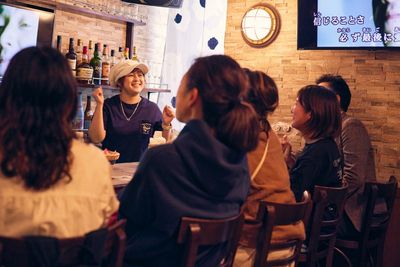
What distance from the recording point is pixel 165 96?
4.99m

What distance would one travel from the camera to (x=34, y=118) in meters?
1.38

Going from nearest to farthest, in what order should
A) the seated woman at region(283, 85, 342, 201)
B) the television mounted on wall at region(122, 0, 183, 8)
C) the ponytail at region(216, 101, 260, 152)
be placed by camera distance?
the ponytail at region(216, 101, 260, 152) < the seated woman at region(283, 85, 342, 201) < the television mounted on wall at region(122, 0, 183, 8)

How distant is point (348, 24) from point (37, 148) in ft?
10.2

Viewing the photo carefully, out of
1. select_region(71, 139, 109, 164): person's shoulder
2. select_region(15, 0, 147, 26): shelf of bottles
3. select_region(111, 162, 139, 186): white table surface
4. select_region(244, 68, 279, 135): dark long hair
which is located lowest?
select_region(111, 162, 139, 186): white table surface

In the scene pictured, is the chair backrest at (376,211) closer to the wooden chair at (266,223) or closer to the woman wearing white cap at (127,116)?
the wooden chair at (266,223)

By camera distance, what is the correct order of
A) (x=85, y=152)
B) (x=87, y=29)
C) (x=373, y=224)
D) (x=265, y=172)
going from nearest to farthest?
(x=85, y=152) < (x=265, y=172) < (x=373, y=224) < (x=87, y=29)

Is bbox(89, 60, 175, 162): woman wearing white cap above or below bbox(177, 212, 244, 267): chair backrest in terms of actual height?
above

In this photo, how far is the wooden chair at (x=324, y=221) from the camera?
2.45 m

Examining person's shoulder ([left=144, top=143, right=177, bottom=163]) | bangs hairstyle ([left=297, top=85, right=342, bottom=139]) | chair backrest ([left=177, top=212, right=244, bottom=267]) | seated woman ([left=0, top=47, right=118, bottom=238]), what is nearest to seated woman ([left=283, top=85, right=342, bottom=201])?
bangs hairstyle ([left=297, top=85, right=342, bottom=139])

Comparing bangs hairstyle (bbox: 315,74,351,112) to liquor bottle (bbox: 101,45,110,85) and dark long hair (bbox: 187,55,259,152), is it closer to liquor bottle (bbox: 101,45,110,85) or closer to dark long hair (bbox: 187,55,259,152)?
liquor bottle (bbox: 101,45,110,85)

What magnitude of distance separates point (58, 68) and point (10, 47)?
7.60 ft

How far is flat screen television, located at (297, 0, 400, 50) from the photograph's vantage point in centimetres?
371

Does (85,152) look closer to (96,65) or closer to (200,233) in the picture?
(200,233)

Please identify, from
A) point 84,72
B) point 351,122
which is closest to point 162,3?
point 84,72
